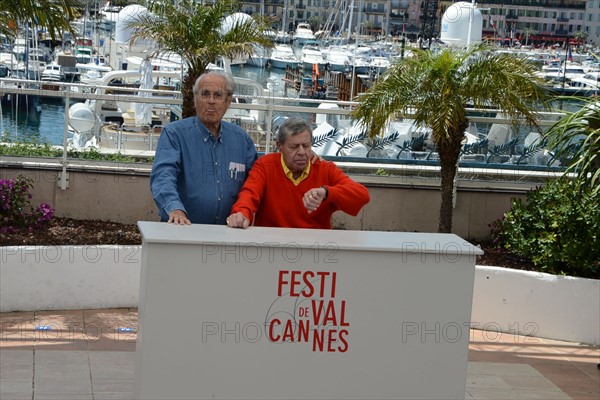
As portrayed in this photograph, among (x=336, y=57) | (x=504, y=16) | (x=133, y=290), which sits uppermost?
(x=504, y=16)

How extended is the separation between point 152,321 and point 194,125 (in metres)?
1.34

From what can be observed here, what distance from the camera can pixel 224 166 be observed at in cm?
509

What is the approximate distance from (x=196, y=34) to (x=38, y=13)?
161cm

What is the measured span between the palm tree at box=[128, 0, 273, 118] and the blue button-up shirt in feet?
14.3

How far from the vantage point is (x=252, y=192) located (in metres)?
4.85

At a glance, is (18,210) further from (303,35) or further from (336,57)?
(303,35)

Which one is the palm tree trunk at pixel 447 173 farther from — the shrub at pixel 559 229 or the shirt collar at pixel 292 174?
the shirt collar at pixel 292 174

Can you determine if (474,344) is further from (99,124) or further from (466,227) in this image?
(99,124)

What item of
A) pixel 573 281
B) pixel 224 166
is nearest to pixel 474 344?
pixel 573 281

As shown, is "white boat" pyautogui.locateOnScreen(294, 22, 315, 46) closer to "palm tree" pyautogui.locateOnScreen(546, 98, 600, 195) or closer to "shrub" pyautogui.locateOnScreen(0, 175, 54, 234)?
"shrub" pyautogui.locateOnScreen(0, 175, 54, 234)

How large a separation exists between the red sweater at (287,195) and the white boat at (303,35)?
1599 inches

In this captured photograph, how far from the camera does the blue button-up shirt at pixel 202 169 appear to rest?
501 centimetres

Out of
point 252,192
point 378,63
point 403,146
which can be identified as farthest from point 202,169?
point 378,63

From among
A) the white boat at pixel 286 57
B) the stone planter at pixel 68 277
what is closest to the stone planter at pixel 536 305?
the stone planter at pixel 68 277
